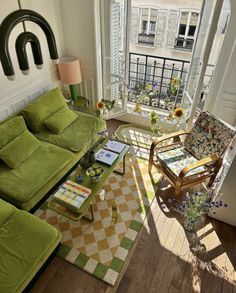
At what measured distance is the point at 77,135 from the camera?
3082 millimetres

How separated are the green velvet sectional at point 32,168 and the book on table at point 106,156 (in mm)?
315

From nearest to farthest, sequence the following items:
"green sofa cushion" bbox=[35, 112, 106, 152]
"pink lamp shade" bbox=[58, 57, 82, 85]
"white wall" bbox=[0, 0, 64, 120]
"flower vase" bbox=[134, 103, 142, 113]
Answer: "white wall" bbox=[0, 0, 64, 120], "green sofa cushion" bbox=[35, 112, 106, 152], "pink lamp shade" bbox=[58, 57, 82, 85], "flower vase" bbox=[134, 103, 142, 113]

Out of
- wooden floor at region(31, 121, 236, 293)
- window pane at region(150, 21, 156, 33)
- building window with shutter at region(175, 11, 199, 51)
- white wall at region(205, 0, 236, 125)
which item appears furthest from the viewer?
window pane at region(150, 21, 156, 33)

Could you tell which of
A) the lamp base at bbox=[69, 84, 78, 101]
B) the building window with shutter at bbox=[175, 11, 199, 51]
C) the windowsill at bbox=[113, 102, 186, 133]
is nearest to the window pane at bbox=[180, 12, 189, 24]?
the building window with shutter at bbox=[175, 11, 199, 51]

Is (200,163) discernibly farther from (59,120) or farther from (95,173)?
(59,120)

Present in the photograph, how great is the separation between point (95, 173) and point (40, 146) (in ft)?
2.95

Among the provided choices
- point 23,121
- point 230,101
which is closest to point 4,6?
point 23,121

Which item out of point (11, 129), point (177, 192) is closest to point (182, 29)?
point (177, 192)

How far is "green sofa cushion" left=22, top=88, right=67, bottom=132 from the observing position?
2978 mm

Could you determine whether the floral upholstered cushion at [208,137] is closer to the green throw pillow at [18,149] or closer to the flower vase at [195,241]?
the flower vase at [195,241]

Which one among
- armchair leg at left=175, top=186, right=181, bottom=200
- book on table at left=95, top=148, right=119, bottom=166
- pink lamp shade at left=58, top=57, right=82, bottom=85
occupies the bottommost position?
armchair leg at left=175, top=186, right=181, bottom=200

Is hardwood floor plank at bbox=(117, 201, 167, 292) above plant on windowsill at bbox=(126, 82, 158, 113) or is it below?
below

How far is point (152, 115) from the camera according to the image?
350cm

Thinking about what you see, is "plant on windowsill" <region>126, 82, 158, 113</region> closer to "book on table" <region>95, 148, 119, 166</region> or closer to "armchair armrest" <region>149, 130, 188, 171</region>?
"armchair armrest" <region>149, 130, 188, 171</region>
